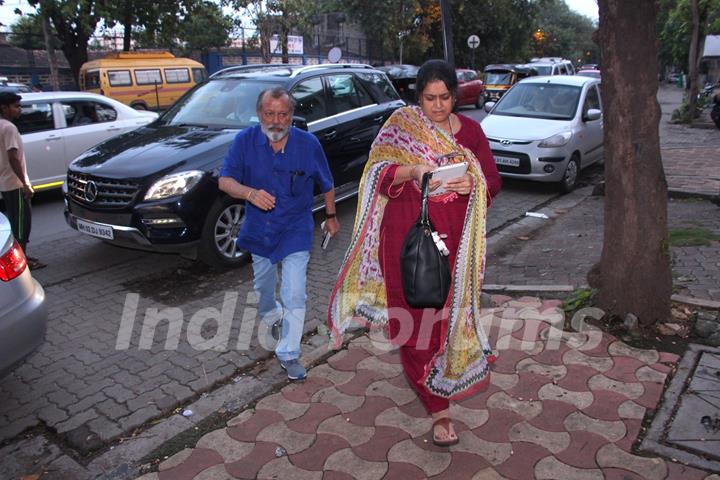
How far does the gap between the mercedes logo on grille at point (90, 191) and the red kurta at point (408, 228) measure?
3.39m

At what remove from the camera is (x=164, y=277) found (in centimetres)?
560

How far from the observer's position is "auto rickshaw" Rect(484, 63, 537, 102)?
2306 cm

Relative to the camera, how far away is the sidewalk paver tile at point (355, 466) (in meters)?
2.85

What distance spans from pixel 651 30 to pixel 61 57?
31045 mm

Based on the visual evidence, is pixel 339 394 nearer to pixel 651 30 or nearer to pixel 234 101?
pixel 651 30

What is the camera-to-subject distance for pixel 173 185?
5.25 metres

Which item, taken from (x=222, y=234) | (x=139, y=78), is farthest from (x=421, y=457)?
(x=139, y=78)

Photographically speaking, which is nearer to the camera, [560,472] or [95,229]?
[560,472]

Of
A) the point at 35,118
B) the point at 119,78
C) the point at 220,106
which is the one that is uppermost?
the point at 119,78

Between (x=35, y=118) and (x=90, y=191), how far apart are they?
386 centimetres

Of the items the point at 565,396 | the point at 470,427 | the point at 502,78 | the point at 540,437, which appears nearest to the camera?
the point at 540,437

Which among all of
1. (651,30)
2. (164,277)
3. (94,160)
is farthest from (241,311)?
(651,30)

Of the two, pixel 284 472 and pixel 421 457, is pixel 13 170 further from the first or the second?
pixel 421 457

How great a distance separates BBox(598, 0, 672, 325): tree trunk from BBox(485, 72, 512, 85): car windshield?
20.2 m
